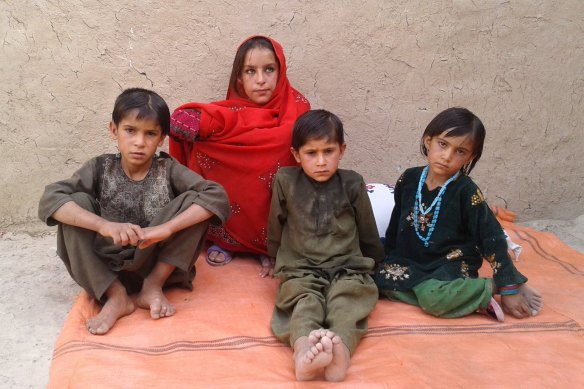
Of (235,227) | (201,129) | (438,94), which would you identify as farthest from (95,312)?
(438,94)

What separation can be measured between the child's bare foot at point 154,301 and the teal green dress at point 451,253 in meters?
1.00

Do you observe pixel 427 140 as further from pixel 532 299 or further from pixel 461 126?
pixel 532 299

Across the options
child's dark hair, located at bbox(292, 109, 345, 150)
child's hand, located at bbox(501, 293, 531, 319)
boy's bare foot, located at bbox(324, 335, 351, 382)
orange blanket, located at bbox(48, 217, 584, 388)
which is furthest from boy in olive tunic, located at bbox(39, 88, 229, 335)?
child's hand, located at bbox(501, 293, 531, 319)

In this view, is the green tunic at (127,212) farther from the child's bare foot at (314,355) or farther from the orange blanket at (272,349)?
the child's bare foot at (314,355)

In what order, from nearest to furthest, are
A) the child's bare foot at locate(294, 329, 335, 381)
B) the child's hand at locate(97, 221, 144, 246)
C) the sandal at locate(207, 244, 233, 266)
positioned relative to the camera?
the child's bare foot at locate(294, 329, 335, 381)
the child's hand at locate(97, 221, 144, 246)
the sandal at locate(207, 244, 233, 266)

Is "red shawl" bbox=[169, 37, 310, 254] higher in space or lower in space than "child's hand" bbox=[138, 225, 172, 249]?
higher

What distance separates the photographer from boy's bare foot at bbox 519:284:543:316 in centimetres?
255

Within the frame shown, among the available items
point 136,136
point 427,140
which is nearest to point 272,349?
point 136,136

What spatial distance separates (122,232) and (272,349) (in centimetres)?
77

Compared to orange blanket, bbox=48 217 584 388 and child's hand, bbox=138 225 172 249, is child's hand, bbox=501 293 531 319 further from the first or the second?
child's hand, bbox=138 225 172 249

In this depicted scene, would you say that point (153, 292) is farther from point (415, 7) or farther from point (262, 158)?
point (415, 7)

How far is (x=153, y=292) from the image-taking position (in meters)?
2.53

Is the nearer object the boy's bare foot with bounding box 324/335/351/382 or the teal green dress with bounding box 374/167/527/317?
the boy's bare foot with bounding box 324/335/351/382

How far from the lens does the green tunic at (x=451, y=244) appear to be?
2.57 metres
